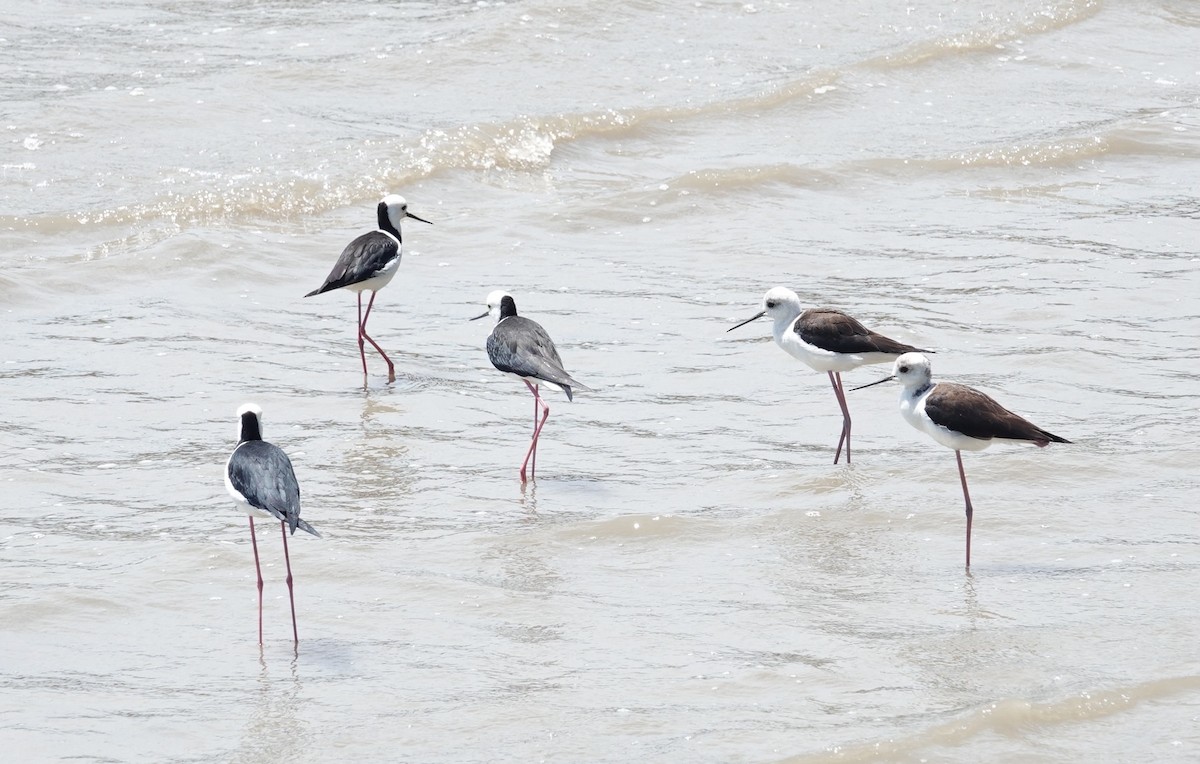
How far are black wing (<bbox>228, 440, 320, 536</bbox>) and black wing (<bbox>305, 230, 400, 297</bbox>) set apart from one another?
345 centimetres

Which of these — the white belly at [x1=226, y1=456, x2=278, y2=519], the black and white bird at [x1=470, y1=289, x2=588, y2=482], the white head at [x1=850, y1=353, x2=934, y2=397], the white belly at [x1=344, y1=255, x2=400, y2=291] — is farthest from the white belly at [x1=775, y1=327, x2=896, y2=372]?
the white belly at [x1=226, y1=456, x2=278, y2=519]

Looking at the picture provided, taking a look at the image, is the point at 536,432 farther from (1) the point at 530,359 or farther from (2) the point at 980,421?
(2) the point at 980,421

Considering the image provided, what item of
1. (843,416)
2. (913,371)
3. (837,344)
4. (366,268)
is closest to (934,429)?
(913,371)

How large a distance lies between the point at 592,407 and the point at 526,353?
782mm

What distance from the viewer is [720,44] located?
745 inches

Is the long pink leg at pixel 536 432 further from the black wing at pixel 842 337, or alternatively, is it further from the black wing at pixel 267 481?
the black wing at pixel 267 481

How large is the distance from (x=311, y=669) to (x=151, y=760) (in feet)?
2.63

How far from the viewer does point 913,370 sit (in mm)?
7180

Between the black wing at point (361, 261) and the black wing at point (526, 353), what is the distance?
4.50 ft

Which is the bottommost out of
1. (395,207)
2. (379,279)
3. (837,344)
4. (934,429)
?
(934,429)

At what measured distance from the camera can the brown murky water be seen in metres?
5.79

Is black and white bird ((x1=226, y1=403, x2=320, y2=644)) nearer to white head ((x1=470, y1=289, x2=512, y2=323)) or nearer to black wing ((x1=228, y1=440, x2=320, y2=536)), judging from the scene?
black wing ((x1=228, y1=440, x2=320, y2=536))

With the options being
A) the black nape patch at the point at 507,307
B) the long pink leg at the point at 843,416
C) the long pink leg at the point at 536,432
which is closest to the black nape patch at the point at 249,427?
the long pink leg at the point at 536,432

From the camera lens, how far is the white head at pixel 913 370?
7.17m
